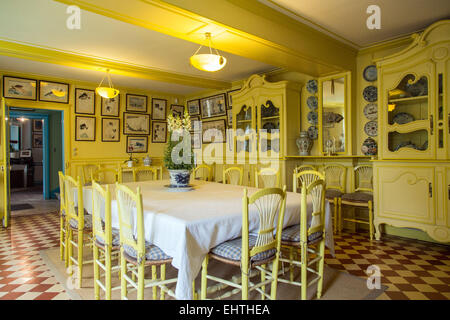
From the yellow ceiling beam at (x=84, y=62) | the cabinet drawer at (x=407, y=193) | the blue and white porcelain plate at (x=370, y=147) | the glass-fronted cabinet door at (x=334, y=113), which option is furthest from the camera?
the glass-fronted cabinet door at (x=334, y=113)

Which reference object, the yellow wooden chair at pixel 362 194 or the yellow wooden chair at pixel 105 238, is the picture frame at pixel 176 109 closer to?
the yellow wooden chair at pixel 362 194

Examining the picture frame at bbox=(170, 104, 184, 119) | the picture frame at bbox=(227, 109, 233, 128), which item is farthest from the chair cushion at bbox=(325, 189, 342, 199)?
the picture frame at bbox=(170, 104, 184, 119)

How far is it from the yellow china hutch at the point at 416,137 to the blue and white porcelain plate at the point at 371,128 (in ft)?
1.33

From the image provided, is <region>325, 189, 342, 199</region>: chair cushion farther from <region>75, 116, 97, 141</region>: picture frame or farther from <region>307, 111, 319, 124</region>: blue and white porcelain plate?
<region>75, 116, 97, 141</region>: picture frame

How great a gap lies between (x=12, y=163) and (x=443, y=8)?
11143 mm

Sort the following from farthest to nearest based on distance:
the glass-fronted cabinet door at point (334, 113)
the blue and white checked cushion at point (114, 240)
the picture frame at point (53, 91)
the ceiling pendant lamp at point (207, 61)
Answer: the picture frame at point (53, 91)
the glass-fronted cabinet door at point (334, 113)
the ceiling pendant lamp at point (207, 61)
the blue and white checked cushion at point (114, 240)

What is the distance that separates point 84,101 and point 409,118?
570cm

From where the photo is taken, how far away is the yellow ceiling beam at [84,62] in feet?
12.3

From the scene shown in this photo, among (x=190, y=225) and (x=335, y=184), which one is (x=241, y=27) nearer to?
(x=190, y=225)

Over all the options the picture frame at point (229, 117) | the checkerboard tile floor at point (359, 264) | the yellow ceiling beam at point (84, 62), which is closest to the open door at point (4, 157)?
the checkerboard tile floor at point (359, 264)
